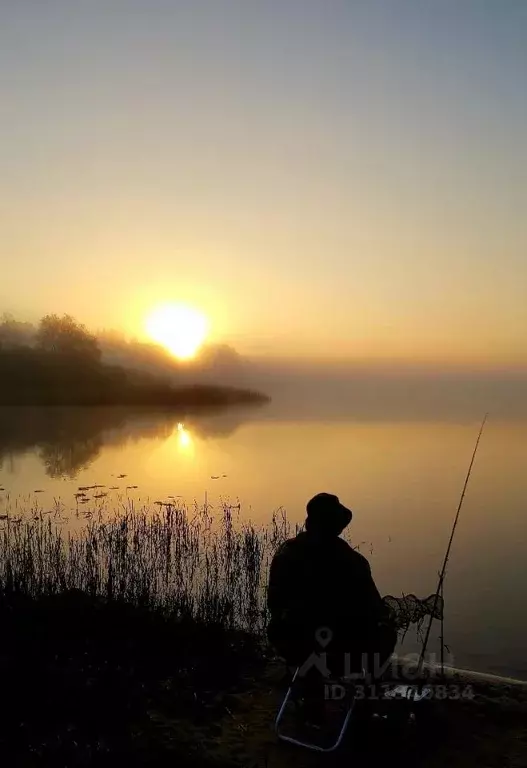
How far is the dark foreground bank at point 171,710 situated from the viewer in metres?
4.17

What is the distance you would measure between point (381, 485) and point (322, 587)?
18.0 meters

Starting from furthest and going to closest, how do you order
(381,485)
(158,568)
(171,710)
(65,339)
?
1. (65,339)
2. (381,485)
3. (158,568)
4. (171,710)

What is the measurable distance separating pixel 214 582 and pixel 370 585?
20.1 ft

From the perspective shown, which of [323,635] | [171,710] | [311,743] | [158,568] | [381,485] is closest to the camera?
[323,635]

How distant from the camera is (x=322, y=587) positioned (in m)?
4.02

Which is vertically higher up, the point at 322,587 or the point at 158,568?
the point at 322,587

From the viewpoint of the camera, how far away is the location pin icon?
3.95 m

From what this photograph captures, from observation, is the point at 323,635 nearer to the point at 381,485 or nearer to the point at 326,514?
the point at 326,514

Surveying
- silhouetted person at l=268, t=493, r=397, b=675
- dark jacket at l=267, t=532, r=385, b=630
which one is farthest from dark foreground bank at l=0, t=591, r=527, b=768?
dark jacket at l=267, t=532, r=385, b=630

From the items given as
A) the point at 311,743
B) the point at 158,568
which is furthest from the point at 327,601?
the point at 158,568

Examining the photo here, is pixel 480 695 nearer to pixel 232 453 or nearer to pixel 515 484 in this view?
pixel 515 484

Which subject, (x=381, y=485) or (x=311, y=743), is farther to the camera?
(x=381, y=485)

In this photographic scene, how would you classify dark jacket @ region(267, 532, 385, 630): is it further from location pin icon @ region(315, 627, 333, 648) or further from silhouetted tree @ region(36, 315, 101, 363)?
silhouetted tree @ region(36, 315, 101, 363)

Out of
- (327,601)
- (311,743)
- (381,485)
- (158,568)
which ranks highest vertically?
(381,485)
